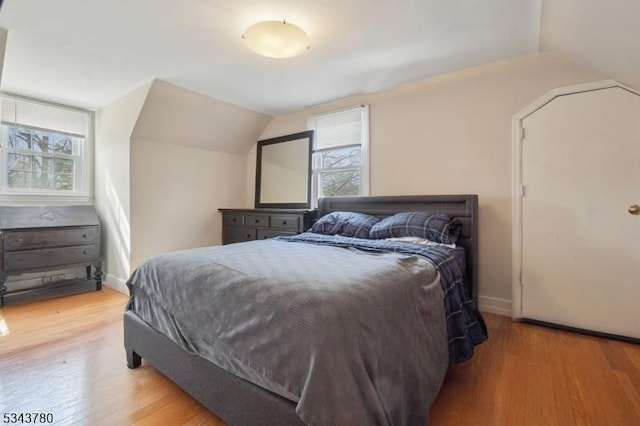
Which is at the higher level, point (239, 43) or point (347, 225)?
point (239, 43)

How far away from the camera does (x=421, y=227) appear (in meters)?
2.54

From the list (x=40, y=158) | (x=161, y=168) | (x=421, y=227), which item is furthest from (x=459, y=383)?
(x=40, y=158)

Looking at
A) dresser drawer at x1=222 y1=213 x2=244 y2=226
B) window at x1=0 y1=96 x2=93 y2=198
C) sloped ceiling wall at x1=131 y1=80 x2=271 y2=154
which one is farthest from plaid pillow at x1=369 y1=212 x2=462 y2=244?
window at x1=0 y1=96 x2=93 y2=198

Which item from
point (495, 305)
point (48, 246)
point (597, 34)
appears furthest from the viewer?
point (48, 246)

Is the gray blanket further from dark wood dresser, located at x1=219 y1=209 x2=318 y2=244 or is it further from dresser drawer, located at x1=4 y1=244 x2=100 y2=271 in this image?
dresser drawer, located at x1=4 y1=244 x2=100 y2=271

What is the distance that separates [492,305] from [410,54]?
234 cm

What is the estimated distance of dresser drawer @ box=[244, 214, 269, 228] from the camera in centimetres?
380

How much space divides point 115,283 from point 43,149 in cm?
179

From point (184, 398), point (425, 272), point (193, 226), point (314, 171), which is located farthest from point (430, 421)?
point (193, 226)

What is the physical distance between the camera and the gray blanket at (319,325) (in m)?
0.99

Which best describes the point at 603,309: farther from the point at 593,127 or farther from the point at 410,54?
the point at 410,54

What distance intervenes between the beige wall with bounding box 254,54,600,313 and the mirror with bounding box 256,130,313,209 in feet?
3.51

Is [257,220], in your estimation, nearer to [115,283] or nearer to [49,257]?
[115,283]

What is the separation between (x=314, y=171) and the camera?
12.9 ft
